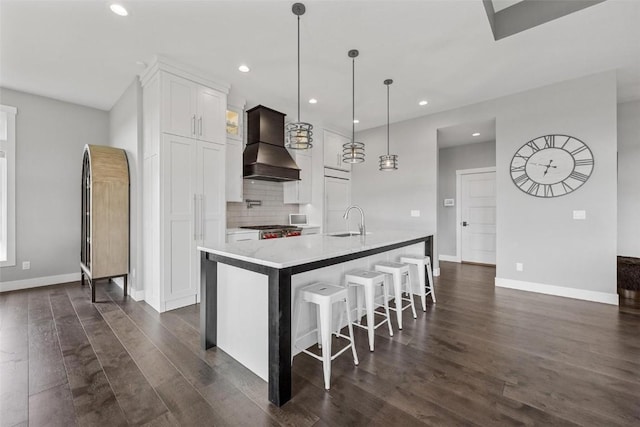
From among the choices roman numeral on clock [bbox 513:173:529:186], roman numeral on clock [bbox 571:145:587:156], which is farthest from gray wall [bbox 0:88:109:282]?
roman numeral on clock [bbox 571:145:587:156]

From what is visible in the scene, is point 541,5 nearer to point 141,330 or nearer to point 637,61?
point 637,61

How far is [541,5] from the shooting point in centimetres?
268

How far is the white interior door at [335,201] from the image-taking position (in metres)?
5.84

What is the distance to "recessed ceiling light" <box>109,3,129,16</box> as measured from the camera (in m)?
2.37

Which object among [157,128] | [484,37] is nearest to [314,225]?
[157,128]

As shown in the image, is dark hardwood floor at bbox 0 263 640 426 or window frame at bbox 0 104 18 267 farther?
window frame at bbox 0 104 18 267

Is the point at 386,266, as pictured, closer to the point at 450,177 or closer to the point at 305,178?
the point at 305,178

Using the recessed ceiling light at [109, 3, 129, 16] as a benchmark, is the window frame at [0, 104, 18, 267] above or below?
below

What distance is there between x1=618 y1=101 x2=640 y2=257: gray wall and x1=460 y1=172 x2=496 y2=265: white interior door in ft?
6.23

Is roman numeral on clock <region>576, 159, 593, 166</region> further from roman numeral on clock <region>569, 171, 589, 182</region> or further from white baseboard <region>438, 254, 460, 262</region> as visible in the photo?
white baseboard <region>438, 254, 460, 262</region>

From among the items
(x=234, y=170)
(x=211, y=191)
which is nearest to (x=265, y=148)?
(x=234, y=170)

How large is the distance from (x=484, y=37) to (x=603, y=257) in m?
3.15

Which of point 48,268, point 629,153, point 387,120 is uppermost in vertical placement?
point 387,120

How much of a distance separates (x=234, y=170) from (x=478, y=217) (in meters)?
5.33
